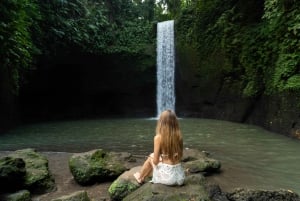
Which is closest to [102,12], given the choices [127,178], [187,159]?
[187,159]

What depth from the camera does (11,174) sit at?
19.6 ft

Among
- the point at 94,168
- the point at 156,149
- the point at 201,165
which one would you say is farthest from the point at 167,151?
the point at 201,165

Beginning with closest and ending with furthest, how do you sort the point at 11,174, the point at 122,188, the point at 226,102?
the point at 122,188 → the point at 11,174 → the point at 226,102

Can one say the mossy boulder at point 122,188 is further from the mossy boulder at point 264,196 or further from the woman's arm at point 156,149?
the mossy boulder at point 264,196

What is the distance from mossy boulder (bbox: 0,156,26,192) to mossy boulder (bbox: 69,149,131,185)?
2.76 feet

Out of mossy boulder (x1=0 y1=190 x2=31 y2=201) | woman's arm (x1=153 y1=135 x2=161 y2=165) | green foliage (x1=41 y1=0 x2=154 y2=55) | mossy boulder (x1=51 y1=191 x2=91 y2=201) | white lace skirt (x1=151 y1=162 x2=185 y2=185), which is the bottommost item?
mossy boulder (x1=0 y1=190 x2=31 y2=201)

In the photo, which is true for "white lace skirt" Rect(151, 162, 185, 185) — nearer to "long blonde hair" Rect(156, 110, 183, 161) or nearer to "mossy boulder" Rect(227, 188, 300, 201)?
"long blonde hair" Rect(156, 110, 183, 161)

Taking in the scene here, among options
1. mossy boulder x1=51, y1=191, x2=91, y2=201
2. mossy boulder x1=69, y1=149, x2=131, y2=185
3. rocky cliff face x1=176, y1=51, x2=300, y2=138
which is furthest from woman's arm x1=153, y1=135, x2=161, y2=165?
rocky cliff face x1=176, y1=51, x2=300, y2=138

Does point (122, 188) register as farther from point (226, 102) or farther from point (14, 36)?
point (226, 102)

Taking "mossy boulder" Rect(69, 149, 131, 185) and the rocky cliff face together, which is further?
the rocky cliff face

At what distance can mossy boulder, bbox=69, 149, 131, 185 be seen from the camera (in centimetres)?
657

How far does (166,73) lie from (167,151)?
1622cm

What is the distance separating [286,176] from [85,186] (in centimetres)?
343

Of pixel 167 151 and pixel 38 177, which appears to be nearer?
pixel 167 151
